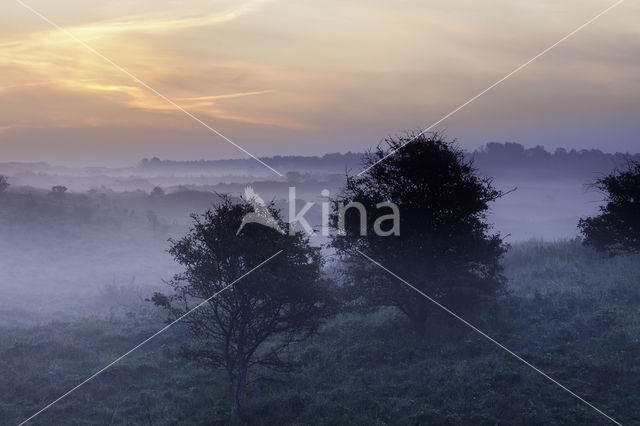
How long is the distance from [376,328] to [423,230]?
6.20 metres

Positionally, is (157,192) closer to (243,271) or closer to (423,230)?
(423,230)

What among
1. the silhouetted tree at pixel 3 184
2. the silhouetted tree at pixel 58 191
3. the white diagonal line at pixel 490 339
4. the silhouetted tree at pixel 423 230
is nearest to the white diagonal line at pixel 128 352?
the silhouetted tree at pixel 423 230

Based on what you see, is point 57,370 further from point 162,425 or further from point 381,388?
point 381,388

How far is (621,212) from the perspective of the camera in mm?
26062

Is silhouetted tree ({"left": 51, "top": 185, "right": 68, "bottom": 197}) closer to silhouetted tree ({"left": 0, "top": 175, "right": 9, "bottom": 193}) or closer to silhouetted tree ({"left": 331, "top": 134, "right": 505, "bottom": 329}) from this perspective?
silhouetted tree ({"left": 0, "top": 175, "right": 9, "bottom": 193})

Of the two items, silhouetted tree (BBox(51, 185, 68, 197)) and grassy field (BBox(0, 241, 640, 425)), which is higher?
silhouetted tree (BBox(51, 185, 68, 197))

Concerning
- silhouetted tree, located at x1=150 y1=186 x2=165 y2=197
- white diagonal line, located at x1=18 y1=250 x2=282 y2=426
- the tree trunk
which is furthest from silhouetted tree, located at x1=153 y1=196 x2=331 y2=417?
silhouetted tree, located at x1=150 y1=186 x2=165 y2=197

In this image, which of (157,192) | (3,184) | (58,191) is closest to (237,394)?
(3,184)

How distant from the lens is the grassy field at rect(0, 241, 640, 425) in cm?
1902

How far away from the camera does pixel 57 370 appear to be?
27281 millimetres

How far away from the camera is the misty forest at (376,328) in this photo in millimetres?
19969

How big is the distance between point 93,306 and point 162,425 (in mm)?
33956

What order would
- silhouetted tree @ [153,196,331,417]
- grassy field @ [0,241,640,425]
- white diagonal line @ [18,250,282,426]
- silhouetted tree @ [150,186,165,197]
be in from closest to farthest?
1. grassy field @ [0,241,640,425]
2. silhouetted tree @ [153,196,331,417]
3. white diagonal line @ [18,250,282,426]
4. silhouetted tree @ [150,186,165,197]

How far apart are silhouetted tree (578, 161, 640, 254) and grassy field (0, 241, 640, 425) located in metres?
2.82
